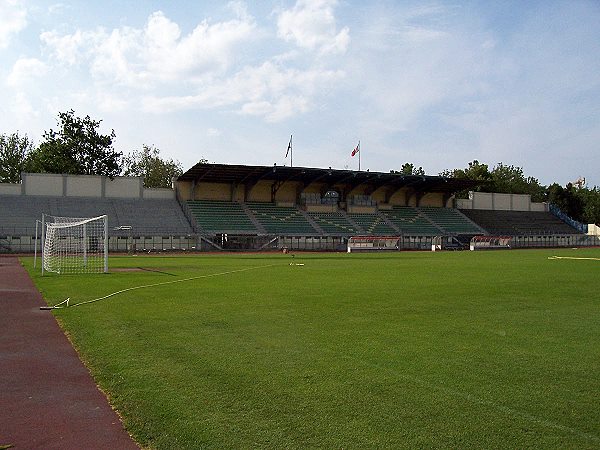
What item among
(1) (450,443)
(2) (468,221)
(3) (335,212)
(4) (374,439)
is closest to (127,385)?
(4) (374,439)

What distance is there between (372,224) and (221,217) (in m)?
18.2

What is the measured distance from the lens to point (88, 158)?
237ft

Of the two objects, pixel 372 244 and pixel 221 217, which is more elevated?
pixel 221 217

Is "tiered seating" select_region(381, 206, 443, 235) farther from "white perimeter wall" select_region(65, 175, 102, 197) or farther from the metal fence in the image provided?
"white perimeter wall" select_region(65, 175, 102, 197)

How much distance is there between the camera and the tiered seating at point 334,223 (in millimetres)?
60412

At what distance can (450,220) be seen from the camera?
2746 inches

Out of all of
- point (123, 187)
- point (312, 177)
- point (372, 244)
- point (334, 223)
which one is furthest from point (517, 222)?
point (123, 187)

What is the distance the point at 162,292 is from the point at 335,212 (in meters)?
51.4

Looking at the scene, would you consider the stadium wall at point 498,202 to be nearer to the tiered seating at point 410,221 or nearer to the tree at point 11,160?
the tiered seating at point 410,221

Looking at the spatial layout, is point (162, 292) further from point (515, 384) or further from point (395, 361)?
point (515, 384)

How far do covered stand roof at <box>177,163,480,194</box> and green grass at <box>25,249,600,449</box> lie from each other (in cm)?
4423

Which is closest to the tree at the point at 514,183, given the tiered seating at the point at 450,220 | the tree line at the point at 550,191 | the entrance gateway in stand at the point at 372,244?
the tree line at the point at 550,191

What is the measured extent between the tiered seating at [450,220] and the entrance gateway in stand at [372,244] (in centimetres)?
1215

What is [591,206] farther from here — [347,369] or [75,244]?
[347,369]
